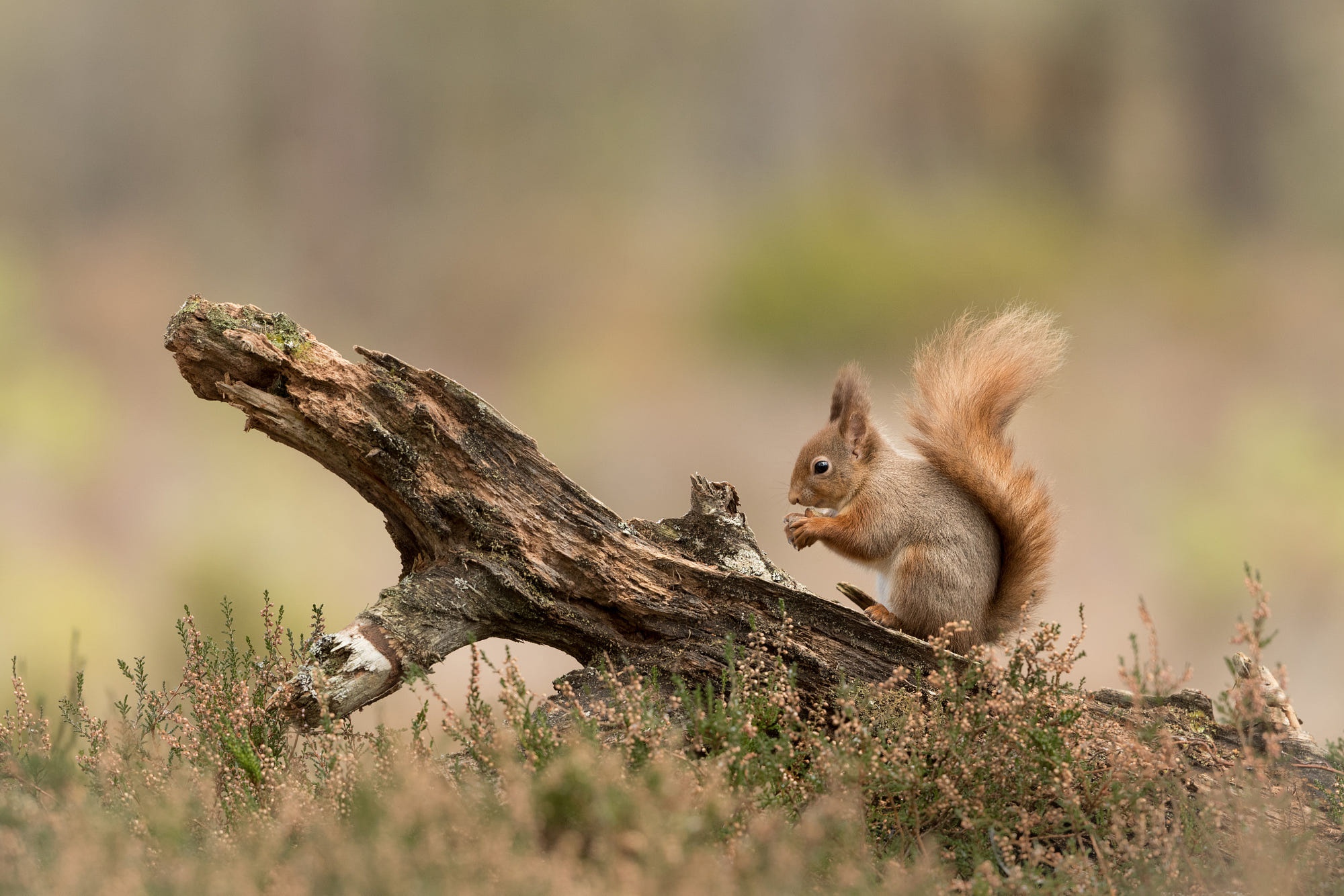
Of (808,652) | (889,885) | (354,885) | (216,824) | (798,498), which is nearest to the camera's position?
(354,885)

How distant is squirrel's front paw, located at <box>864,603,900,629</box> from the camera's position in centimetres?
237

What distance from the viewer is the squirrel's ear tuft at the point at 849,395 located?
8.41 feet

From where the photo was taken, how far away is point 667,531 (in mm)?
2283

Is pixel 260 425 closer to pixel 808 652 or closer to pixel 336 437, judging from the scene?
pixel 336 437

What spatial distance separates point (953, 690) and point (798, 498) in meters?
0.85

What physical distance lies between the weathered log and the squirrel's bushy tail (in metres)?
0.33

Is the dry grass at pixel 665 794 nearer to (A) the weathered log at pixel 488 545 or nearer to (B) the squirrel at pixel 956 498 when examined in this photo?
(A) the weathered log at pixel 488 545

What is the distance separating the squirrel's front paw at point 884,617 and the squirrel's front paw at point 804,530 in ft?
0.67

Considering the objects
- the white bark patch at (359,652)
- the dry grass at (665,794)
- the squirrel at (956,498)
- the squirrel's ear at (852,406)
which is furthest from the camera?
the squirrel's ear at (852,406)

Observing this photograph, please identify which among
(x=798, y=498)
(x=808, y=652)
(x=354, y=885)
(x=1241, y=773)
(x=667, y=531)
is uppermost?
(x=798, y=498)

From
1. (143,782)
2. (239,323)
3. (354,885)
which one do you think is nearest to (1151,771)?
(354,885)

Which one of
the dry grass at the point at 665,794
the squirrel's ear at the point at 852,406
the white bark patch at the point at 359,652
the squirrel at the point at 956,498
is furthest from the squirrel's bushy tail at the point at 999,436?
the white bark patch at the point at 359,652

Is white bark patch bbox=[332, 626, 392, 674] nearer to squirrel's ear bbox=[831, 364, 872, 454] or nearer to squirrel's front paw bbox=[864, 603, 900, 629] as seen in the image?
squirrel's front paw bbox=[864, 603, 900, 629]

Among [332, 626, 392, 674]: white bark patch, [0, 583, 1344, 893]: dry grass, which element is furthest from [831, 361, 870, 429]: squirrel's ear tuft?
[332, 626, 392, 674]: white bark patch
